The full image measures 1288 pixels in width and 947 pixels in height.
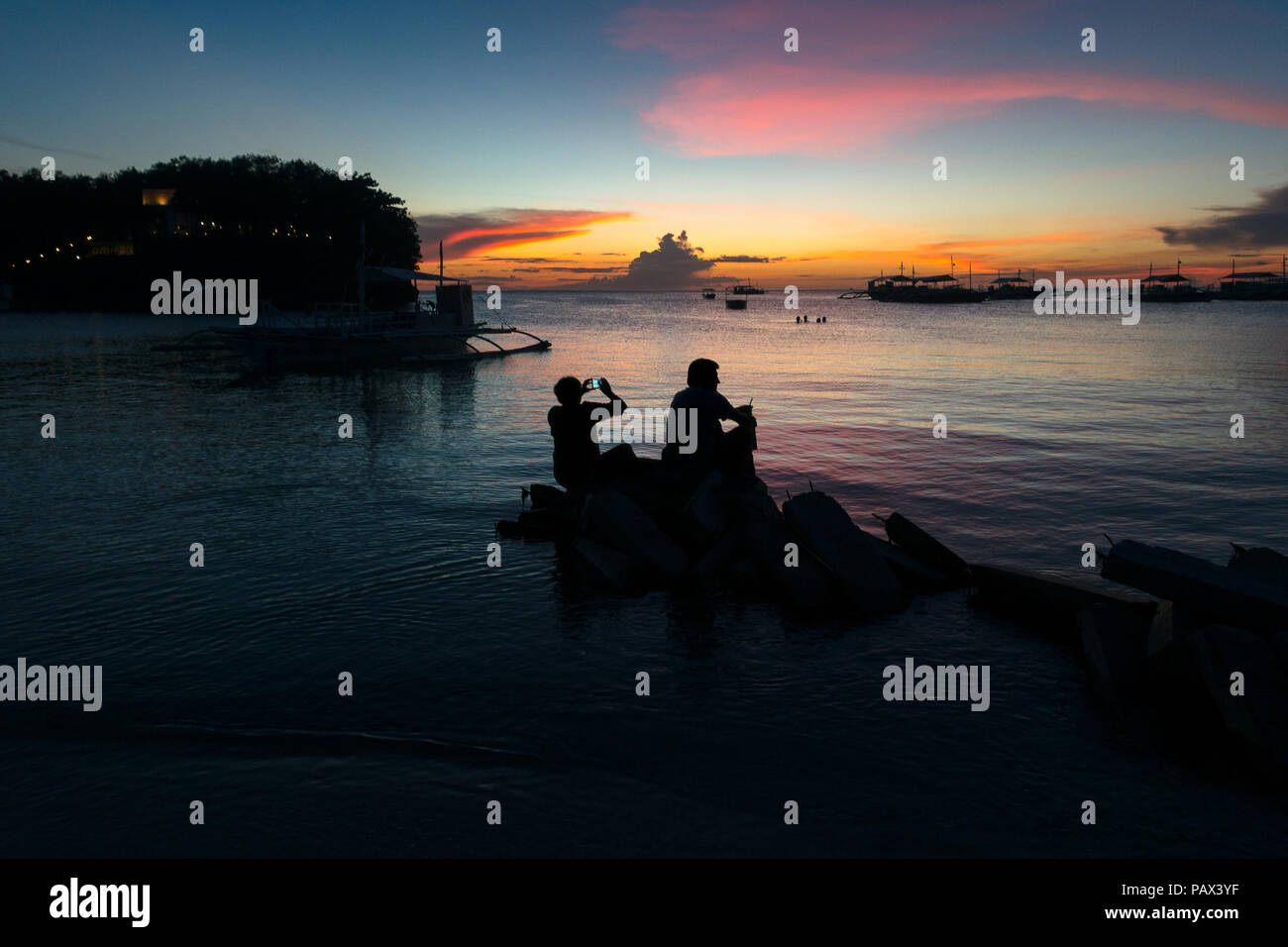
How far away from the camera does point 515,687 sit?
6.40 m

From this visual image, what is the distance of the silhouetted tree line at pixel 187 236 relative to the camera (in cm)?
10750

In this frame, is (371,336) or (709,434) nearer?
(709,434)

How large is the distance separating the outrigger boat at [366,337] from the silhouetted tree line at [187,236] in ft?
170

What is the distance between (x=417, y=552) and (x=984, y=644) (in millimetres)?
6629

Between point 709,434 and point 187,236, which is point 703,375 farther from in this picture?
point 187,236

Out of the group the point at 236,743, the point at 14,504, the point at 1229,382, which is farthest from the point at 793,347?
the point at 236,743

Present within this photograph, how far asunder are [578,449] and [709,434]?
1.96 metres

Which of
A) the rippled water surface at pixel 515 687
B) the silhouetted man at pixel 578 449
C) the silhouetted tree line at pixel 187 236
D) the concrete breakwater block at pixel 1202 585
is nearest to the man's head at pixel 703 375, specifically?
the silhouetted man at pixel 578 449

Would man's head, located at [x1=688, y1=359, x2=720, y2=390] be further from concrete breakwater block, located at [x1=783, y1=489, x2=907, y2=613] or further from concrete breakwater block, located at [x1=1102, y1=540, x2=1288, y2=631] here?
concrete breakwater block, located at [x1=1102, y1=540, x2=1288, y2=631]

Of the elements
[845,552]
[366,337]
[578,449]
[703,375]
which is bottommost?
[845,552]

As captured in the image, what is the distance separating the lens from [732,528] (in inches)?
354

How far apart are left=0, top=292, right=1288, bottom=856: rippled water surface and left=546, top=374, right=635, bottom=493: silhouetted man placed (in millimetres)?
Answer: 1145

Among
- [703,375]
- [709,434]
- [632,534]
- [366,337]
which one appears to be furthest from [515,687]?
[366,337]
